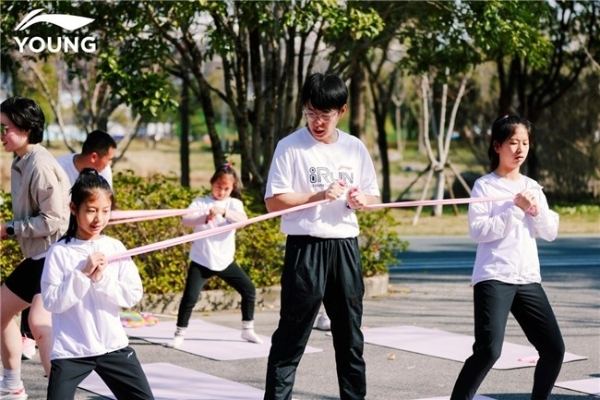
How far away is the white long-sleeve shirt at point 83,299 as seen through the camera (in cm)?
482

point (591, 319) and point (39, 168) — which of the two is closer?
point (39, 168)

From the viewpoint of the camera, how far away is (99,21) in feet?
42.8

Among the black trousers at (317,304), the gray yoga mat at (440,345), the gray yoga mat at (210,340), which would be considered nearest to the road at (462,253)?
the gray yoga mat at (440,345)

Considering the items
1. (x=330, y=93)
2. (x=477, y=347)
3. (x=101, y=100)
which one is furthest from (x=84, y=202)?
(x=101, y=100)

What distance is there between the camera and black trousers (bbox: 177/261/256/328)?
8.71 meters

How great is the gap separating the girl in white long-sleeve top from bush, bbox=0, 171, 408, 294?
202 inches

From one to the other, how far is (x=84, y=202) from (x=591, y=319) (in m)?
6.31

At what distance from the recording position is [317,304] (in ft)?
18.0

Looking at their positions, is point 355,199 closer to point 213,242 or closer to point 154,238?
point 213,242

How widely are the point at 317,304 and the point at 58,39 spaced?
8.53 metres

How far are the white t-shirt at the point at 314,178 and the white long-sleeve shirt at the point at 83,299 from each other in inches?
38.3

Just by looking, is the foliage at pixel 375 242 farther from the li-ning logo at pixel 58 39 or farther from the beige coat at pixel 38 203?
the beige coat at pixel 38 203

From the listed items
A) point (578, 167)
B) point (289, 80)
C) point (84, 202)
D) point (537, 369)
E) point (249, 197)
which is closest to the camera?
point (84, 202)

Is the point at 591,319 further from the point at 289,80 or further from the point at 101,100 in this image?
the point at 101,100
